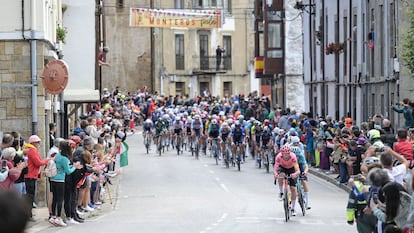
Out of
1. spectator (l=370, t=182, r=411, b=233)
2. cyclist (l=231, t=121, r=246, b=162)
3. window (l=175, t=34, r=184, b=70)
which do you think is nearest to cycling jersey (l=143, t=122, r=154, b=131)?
cyclist (l=231, t=121, r=246, b=162)

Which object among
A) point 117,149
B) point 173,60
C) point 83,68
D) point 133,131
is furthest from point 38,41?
point 173,60

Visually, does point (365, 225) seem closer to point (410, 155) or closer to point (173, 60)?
point (410, 155)

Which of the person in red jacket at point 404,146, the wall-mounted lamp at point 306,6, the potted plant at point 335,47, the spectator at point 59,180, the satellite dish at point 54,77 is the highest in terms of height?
the wall-mounted lamp at point 306,6

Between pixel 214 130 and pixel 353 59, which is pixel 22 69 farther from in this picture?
pixel 353 59

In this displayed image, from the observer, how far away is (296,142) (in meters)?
20.8

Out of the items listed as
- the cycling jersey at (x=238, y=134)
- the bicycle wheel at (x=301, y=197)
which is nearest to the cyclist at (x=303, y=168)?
the bicycle wheel at (x=301, y=197)

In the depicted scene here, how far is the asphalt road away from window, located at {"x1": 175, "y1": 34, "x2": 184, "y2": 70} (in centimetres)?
4235

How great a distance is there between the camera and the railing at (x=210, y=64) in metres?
79.3

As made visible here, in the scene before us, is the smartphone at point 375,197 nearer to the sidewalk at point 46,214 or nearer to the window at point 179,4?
the sidewalk at point 46,214

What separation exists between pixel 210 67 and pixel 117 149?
53897 mm

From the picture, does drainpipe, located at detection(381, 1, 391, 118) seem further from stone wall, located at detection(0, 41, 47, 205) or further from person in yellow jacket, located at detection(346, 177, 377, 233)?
person in yellow jacket, located at detection(346, 177, 377, 233)

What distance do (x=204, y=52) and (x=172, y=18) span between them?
61.9ft

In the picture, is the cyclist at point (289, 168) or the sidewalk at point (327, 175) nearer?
the cyclist at point (289, 168)

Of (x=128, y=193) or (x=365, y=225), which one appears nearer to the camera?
(x=365, y=225)
